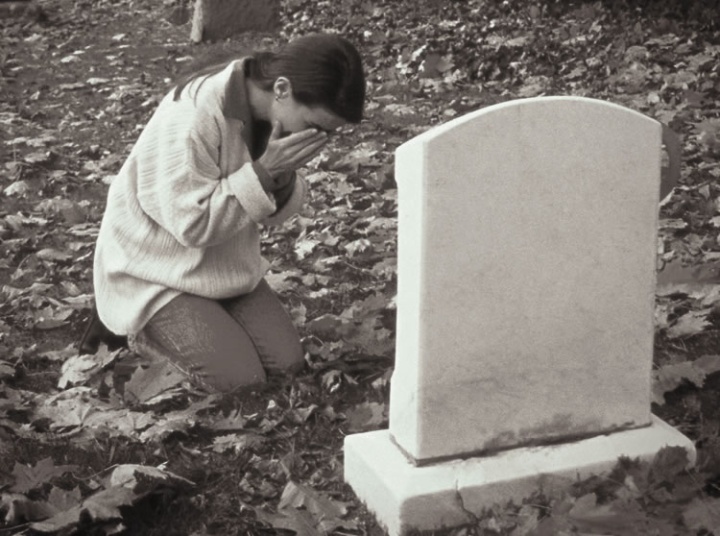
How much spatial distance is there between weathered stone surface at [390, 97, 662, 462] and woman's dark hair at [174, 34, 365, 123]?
0.71m

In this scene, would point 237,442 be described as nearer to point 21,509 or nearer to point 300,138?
point 21,509

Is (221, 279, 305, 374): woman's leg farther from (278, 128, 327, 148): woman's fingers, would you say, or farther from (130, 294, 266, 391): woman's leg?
(278, 128, 327, 148): woman's fingers

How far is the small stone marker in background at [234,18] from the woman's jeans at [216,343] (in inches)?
241

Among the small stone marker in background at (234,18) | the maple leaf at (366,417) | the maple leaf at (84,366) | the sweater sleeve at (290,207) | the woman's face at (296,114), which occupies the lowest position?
the small stone marker in background at (234,18)

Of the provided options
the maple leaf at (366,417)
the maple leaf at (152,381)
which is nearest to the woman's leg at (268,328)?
the maple leaf at (152,381)

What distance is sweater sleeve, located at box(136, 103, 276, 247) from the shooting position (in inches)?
124

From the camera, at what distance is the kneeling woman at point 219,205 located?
3.11 metres

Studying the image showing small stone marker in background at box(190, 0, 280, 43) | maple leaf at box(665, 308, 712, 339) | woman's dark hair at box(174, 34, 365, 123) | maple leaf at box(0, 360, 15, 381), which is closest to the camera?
woman's dark hair at box(174, 34, 365, 123)

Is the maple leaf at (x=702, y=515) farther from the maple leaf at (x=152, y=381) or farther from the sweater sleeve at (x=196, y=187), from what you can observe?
the maple leaf at (x=152, y=381)

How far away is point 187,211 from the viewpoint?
315cm

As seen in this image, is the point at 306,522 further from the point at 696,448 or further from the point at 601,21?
the point at 601,21

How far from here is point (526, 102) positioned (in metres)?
2.34

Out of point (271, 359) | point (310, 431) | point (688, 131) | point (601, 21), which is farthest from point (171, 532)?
point (601, 21)

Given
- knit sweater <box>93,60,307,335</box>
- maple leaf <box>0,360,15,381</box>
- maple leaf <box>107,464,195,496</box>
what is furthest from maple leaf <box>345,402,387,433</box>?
maple leaf <box>0,360,15,381</box>
